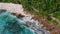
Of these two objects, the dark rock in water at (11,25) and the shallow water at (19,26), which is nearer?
the shallow water at (19,26)

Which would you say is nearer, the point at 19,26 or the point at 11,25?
the point at 19,26

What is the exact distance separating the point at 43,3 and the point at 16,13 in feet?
7.96

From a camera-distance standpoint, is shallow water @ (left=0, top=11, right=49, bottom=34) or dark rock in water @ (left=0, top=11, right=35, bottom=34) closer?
shallow water @ (left=0, top=11, right=49, bottom=34)

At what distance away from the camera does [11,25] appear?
51.2ft

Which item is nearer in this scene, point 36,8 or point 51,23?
point 51,23

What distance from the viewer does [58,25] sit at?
15.1 m

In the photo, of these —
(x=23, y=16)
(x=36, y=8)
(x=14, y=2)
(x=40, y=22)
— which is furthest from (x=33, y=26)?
(x=14, y=2)

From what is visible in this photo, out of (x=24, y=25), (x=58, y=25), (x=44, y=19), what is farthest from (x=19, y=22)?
(x=58, y=25)

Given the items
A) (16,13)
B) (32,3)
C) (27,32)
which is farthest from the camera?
(32,3)

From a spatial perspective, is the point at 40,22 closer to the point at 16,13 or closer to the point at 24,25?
the point at 24,25

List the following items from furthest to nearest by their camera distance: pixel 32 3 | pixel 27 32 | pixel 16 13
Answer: pixel 32 3
pixel 16 13
pixel 27 32

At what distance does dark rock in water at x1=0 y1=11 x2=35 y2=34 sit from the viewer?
1483 centimetres

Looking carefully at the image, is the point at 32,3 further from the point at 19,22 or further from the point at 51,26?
the point at 51,26

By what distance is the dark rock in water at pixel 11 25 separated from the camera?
14828 millimetres
